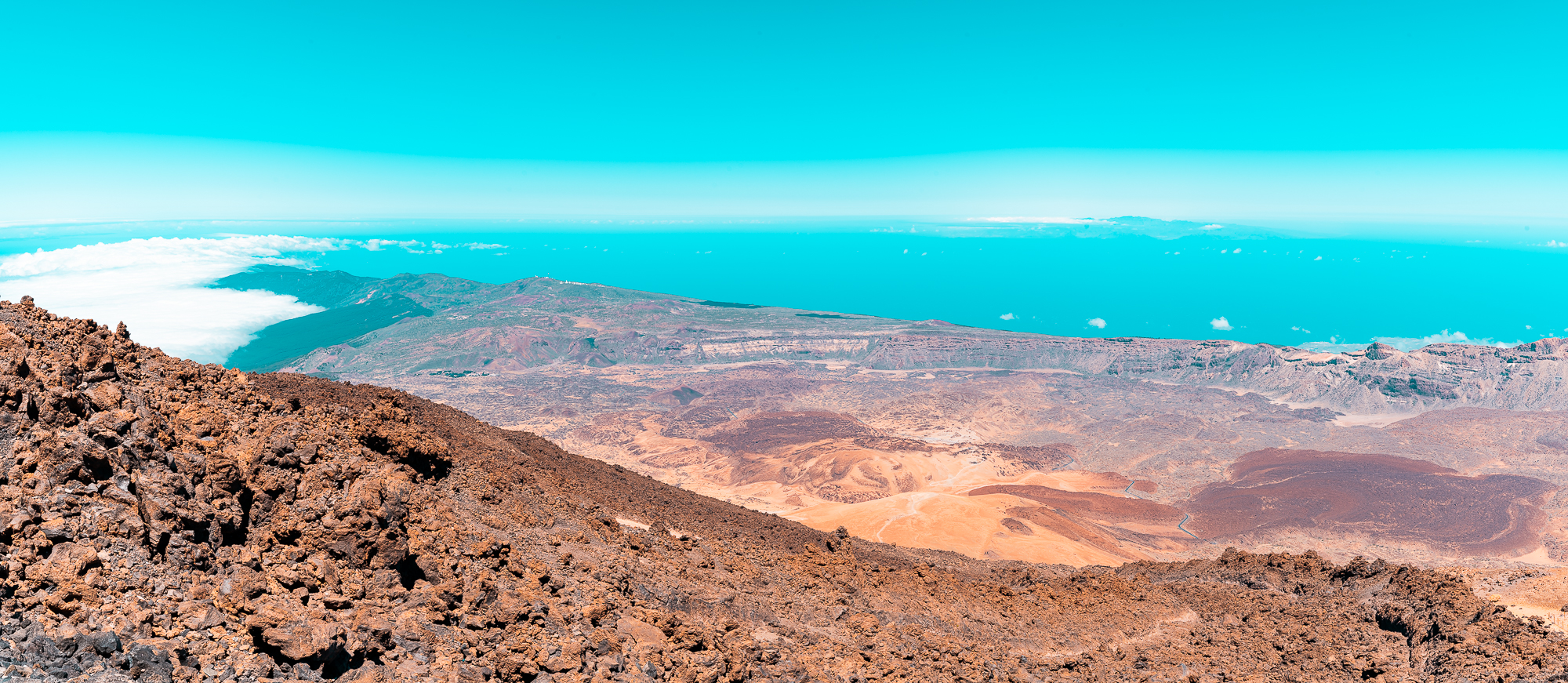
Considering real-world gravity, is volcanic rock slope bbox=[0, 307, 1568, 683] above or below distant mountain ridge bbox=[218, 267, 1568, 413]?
above

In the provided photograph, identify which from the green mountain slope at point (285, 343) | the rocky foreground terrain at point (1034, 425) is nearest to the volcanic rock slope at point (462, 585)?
the rocky foreground terrain at point (1034, 425)

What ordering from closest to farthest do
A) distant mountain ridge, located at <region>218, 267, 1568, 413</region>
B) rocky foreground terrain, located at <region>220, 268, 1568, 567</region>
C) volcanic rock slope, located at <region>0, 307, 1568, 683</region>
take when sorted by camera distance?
volcanic rock slope, located at <region>0, 307, 1568, 683</region> → rocky foreground terrain, located at <region>220, 268, 1568, 567</region> → distant mountain ridge, located at <region>218, 267, 1568, 413</region>

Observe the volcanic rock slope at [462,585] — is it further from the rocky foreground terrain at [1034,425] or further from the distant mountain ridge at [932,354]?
the distant mountain ridge at [932,354]

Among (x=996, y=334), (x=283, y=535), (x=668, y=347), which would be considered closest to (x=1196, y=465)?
(x=996, y=334)

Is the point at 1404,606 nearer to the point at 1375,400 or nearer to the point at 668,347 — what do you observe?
the point at 1375,400

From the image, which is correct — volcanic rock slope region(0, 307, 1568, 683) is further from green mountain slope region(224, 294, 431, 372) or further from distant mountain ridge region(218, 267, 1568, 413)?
green mountain slope region(224, 294, 431, 372)

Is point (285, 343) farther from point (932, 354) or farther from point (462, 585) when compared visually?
point (462, 585)

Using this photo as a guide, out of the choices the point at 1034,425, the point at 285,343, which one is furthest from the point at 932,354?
the point at 285,343

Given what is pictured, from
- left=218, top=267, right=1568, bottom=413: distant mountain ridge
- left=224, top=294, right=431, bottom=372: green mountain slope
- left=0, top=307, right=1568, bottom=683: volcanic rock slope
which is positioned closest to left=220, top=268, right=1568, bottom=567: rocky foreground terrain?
left=218, top=267, right=1568, bottom=413: distant mountain ridge
